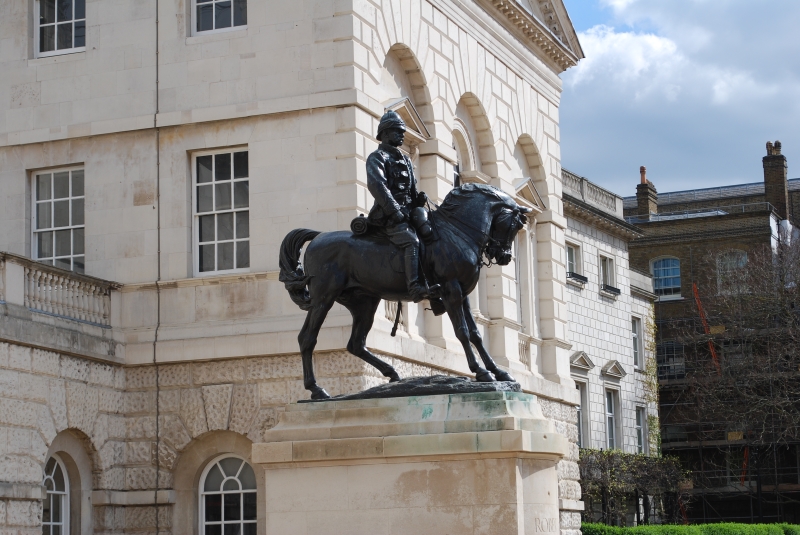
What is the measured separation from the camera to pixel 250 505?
2473 centimetres

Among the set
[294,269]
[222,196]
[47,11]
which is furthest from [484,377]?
[47,11]

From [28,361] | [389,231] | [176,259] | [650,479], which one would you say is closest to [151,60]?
[176,259]

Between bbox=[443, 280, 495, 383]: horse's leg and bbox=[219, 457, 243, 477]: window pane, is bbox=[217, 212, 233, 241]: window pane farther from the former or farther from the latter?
bbox=[443, 280, 495, 383]: horse's leg

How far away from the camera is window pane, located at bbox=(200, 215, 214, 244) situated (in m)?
25.8

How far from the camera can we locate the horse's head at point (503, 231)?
16.4m

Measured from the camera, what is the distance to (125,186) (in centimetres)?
2606

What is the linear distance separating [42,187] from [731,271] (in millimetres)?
36901

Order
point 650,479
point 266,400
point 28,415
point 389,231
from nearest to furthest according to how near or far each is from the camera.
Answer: point 389,231 → point 28,415 → point 266,400 → point 650,479

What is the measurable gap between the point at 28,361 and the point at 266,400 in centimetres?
407

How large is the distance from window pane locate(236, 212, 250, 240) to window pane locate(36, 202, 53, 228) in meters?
3.75

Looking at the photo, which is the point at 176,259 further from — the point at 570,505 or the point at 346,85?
the point at 570,505

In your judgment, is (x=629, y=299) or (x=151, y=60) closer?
(x=151, y=60)

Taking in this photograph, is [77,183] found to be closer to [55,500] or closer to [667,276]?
[55,500]

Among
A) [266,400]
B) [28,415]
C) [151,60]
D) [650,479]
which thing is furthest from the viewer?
[650,479]
